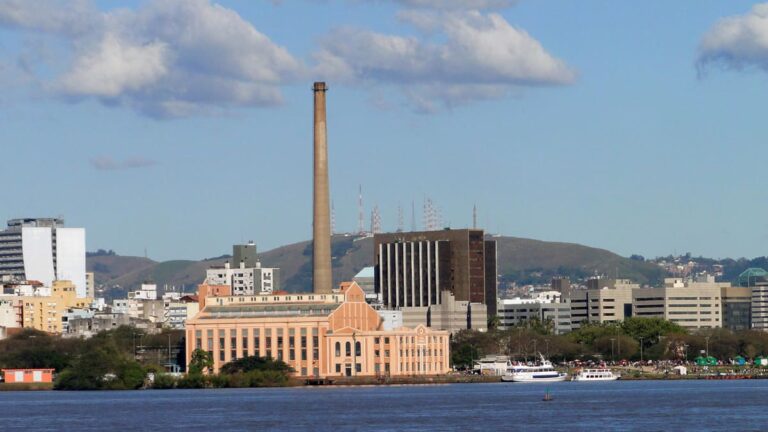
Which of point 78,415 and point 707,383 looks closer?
point 78,415

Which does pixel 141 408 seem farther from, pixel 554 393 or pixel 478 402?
pixel 554 393

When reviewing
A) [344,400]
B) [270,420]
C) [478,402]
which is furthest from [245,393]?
[270,420]

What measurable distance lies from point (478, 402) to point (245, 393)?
3816 centimetres

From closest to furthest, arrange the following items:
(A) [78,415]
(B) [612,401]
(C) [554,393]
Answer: (A) [78,415] < (B) [612,401] < (C) [554,393]

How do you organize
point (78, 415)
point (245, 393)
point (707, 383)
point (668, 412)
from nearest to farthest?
point (668, 412)
point (78, 415)
point (245, 393)
point (707, 383)

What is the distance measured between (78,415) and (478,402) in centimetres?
3031

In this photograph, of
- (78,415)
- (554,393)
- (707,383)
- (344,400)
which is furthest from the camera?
(707,383)

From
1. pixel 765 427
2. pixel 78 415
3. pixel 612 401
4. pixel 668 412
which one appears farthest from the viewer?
pixel 612 401

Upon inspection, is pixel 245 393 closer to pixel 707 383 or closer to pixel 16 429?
Result: pixel 707 383

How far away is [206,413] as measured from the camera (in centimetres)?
13112

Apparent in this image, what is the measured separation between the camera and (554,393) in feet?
542

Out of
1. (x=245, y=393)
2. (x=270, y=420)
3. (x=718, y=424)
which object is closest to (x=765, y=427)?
(x=718, y=424)

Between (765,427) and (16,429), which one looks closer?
(765,427)

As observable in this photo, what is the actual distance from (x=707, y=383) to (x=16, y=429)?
96.9 metres
